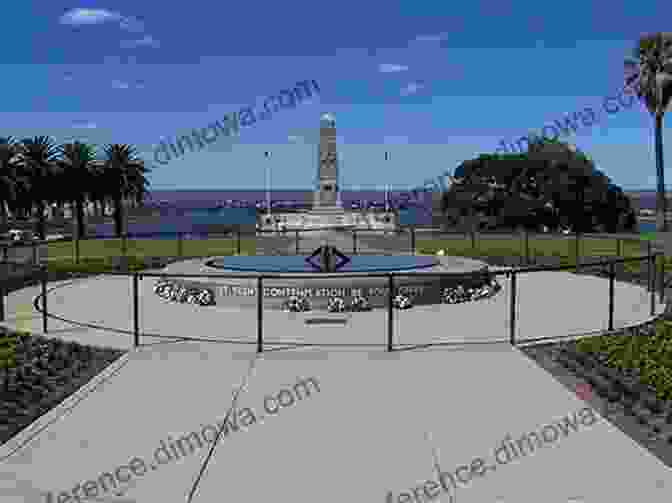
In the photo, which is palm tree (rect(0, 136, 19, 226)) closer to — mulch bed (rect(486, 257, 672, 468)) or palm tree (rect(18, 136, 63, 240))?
palm tree (rect(18, 136, 63, 240))

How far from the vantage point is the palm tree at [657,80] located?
127 feet

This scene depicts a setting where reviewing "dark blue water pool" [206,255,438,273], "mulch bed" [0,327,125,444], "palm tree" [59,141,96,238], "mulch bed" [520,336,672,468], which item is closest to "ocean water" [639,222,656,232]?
"palm tree" [59,141,96,238]

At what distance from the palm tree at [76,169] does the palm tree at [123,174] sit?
6.22ft

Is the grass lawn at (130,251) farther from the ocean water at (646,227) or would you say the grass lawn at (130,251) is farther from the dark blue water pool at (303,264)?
the ocean water at (646,227)

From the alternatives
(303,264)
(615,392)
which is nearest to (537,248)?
(303,264)

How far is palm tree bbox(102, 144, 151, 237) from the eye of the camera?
53656mm

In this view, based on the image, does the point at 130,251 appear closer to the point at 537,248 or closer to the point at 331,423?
the point at 537,248

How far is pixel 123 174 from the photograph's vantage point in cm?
5428

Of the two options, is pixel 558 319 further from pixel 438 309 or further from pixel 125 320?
pixel 125 320

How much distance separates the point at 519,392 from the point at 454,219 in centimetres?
5608

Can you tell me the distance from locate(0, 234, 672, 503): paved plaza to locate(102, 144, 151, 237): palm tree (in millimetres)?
42706

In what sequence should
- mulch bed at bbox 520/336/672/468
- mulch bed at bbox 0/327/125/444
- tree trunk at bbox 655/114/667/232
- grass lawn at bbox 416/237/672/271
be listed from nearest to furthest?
mulch bed at bbox 520/336/672/468 < mulch bed at bbox 0/327/125/444 < grass lawn at bbox 416/237/672/271 < tree trunk at bbox 655/114/667/232

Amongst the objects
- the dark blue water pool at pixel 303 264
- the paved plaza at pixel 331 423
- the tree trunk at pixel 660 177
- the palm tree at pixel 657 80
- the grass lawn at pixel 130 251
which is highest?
the palm tree at pixel 657 80

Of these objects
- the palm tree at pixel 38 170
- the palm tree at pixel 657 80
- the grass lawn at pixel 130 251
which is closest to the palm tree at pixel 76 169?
the palm tree at pixel 38 170
